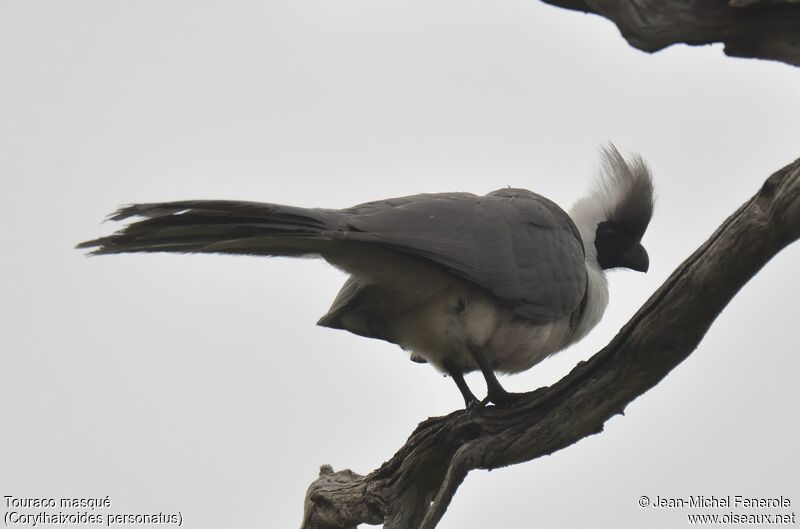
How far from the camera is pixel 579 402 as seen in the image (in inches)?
181

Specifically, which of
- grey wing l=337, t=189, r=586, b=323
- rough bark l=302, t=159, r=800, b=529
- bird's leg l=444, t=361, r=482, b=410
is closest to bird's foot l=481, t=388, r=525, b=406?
rough bark l=302, t=159, r=800, b=529

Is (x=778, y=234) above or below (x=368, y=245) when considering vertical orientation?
below

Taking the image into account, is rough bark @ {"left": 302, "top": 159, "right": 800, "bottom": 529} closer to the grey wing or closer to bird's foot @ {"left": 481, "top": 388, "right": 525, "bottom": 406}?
bird's foot @ {"left": 481, "top": 388, "right": 525, "bottom": 406}

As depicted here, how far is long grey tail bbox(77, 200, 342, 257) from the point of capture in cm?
458

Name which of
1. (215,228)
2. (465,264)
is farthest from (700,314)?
(215,228)

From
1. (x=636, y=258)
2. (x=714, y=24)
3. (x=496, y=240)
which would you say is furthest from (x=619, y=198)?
(x=714, y=24)

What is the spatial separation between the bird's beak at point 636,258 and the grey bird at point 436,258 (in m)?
0.56

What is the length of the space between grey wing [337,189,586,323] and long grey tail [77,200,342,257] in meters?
0.26

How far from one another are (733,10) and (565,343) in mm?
2841

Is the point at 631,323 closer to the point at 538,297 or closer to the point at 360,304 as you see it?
the point at 538,297

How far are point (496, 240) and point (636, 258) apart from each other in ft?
5.47

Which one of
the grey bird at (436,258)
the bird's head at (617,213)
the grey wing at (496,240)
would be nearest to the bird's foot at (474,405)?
the grey bird at (436,258)

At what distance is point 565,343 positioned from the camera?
6316 millimetres

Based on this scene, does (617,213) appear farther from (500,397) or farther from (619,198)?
(500,397)
